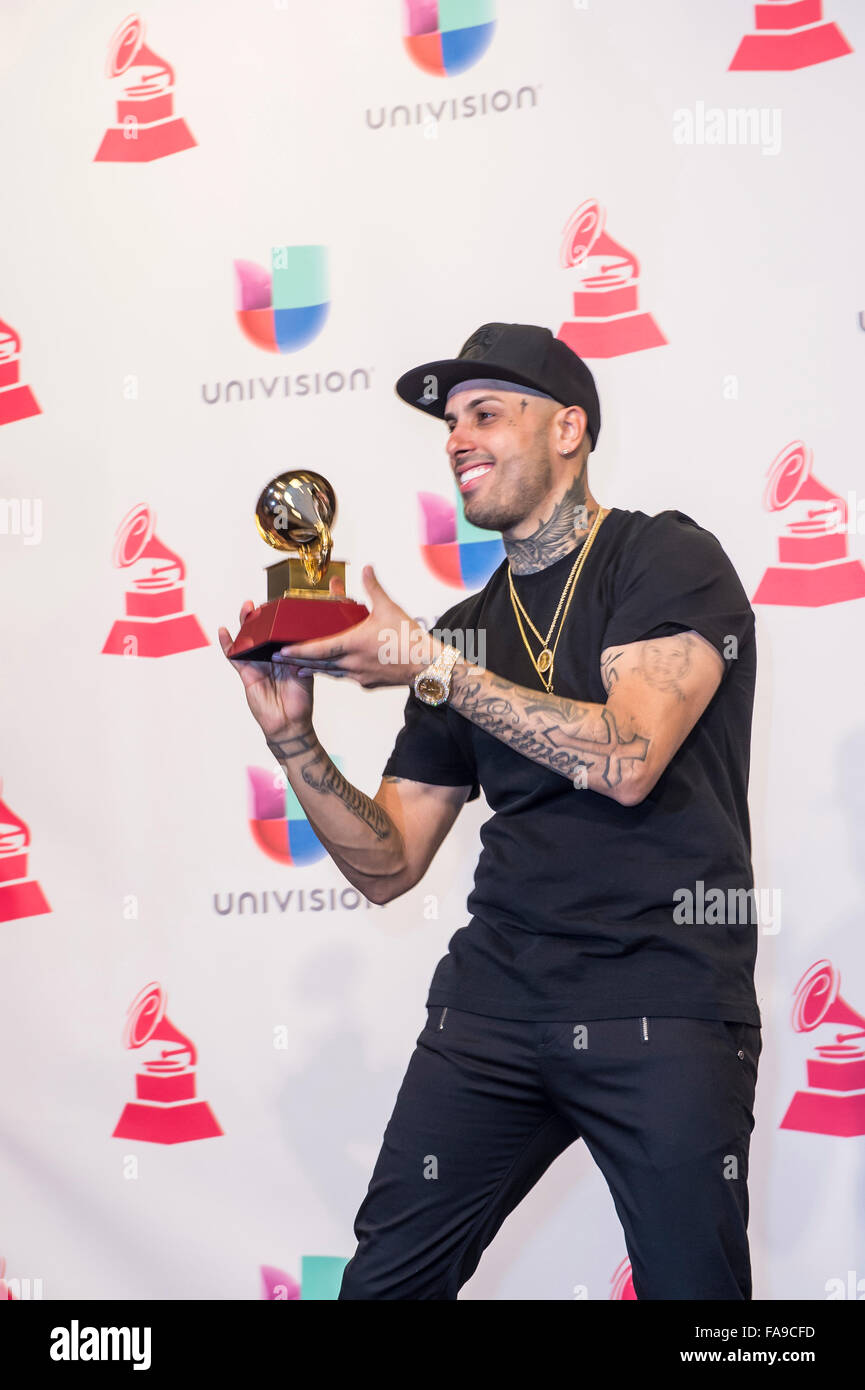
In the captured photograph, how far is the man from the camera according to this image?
1.81m

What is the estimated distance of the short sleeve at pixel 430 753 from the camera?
232cm

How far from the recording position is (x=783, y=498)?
287 cm

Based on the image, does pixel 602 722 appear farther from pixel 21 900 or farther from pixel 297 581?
pixel 21 900

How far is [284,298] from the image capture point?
320 centimetres

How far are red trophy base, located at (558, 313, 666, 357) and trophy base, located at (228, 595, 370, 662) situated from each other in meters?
1.38

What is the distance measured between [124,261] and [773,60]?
164cm

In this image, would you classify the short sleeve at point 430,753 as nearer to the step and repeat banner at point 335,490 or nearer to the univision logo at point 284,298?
the step and repeat banner at point 335,490

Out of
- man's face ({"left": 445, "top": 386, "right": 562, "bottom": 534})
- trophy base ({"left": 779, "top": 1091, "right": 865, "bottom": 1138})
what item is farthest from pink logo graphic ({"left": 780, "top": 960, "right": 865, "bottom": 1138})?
man's face ({"left": 445, "top": 386, "right": 562, "bottom": 534})

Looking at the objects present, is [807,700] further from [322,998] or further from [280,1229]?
[280,1229]

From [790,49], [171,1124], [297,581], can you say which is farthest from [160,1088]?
[790,49]

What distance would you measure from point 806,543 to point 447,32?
1.53m

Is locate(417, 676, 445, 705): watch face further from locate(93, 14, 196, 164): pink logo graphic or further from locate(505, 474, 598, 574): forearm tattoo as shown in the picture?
locate(93, 14, 196, 164): pink logo graphic

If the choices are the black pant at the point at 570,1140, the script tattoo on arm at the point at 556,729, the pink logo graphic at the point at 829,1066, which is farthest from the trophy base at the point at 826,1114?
the script tattoo on arm at the point at 556,729
